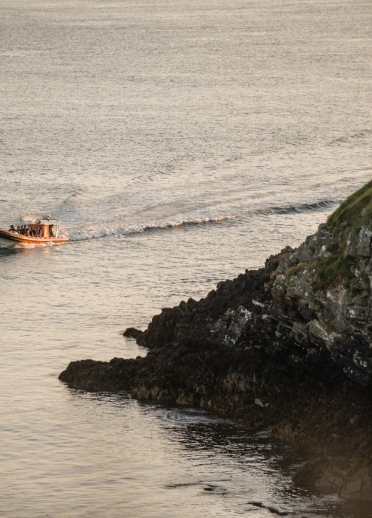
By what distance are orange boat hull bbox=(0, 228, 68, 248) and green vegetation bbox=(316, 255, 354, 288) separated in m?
32.0

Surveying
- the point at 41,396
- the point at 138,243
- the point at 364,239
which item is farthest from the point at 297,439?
the point at 138,243

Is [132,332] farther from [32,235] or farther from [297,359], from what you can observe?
[32,235]

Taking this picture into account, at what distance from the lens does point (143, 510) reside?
32812mm

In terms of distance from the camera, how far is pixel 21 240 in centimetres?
6612

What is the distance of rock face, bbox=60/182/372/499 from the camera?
3434cm

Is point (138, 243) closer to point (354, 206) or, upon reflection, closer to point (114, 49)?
point (354, 206)

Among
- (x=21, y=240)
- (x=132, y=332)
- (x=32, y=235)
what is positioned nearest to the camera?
(x=132, y=332)

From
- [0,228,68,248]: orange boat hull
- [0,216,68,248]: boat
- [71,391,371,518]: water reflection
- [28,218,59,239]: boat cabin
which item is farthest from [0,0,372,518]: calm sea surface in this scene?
[28,218,59,239]: boat cabin

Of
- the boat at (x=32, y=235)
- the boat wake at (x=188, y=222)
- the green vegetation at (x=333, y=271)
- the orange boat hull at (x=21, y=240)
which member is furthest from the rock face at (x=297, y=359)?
the boat wake at (x=188, y=222)

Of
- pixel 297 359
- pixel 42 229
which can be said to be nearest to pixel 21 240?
pixel 42 229

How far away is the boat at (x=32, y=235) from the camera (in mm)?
65438

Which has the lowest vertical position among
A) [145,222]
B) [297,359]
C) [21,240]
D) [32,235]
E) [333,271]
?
[297,359]

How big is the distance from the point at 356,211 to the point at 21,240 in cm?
3274

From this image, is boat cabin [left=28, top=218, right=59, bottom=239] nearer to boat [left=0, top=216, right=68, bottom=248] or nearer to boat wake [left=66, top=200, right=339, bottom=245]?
boat [left=0, top=216, right=68, bottom=248]
